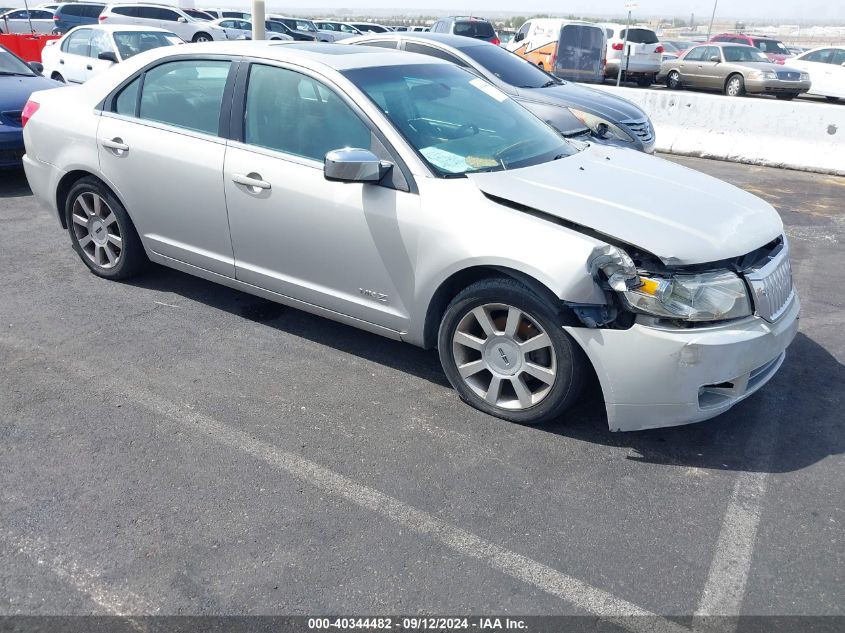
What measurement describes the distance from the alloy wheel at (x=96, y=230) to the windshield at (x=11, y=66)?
487 centimetres

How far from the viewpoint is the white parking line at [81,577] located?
2.63 meters

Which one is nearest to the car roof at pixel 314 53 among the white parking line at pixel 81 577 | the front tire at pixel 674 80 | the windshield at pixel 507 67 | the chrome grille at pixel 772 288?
the chrome grille at pixel 772 288

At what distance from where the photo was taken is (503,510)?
3.18 metres

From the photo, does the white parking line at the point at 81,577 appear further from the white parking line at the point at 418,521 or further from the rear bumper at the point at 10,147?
the rear bumper at the point at 10,147

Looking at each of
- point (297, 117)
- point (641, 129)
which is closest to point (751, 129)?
point (641, 129)

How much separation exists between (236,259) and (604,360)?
2.32 meters

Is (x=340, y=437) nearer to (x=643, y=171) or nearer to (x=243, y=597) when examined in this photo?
(x=243, y=597)

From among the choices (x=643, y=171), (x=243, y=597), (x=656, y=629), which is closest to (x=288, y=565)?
(x=243, y=597)

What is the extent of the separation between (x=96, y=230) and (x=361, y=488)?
3206 mm

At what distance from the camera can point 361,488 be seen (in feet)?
10.8

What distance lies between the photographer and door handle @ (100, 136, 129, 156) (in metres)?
4.87

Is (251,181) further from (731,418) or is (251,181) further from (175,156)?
(731,418)

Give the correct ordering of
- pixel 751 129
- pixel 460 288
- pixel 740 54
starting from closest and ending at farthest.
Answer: pixel 460 288 < pixel 751 129 < pixel 740 54

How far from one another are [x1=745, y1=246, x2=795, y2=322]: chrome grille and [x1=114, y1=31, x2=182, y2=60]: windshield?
11363mm
